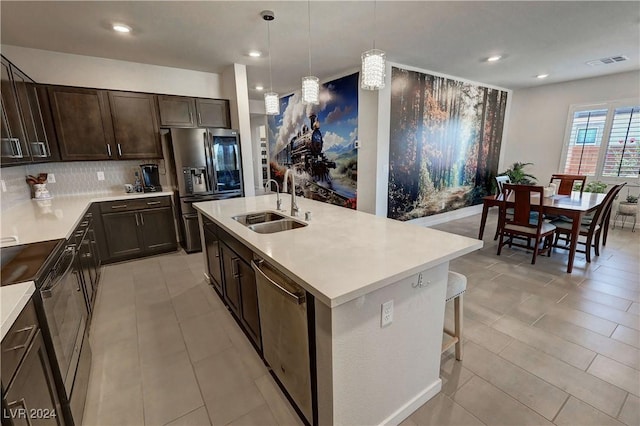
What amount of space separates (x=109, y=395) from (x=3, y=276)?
92 centimetres

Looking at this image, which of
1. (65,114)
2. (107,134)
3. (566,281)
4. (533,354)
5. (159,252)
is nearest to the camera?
(533,354)

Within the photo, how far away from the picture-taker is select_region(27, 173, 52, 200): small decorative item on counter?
3227mm

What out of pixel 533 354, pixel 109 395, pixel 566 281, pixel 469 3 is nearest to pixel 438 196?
pixel 566 281

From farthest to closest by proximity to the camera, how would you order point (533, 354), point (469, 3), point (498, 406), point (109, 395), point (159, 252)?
point (159, 252) < point (469, 3) < point (533, 354) < point (109, 395) < point (498, 406)

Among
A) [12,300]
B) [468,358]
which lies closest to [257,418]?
[12,300]

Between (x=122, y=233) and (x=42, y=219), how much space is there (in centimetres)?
127

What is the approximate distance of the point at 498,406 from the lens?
1563mm

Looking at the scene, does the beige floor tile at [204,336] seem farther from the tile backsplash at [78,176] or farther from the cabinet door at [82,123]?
the cabinet door at [82,123]

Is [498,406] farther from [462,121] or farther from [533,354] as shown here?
[462,121]

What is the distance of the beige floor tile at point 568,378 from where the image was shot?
5.19ft

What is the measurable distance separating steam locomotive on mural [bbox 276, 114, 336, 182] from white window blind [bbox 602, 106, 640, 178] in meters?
4.94

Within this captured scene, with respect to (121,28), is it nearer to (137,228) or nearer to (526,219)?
(137,228)

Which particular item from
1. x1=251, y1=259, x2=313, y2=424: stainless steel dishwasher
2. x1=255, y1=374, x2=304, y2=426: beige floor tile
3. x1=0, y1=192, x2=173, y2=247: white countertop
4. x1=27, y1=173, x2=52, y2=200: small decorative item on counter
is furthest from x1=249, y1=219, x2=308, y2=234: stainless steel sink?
x1=27, y1=173, x2=52, y2=200: small decorative item on counter

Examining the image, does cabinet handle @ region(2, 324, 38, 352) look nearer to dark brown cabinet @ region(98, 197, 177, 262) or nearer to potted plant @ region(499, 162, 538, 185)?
dark brown cabinet @ region(98, 197, 177, 262)
